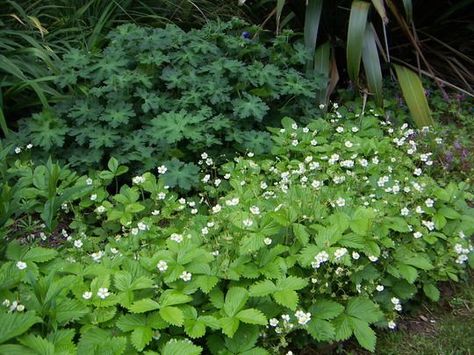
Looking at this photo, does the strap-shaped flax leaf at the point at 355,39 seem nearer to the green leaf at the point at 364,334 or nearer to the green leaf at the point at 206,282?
the green leaf at the point at 364,334

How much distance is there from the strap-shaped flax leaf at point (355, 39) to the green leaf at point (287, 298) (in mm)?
1807

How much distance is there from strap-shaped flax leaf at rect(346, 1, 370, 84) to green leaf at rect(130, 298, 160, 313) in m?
2.04

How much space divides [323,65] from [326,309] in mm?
1930

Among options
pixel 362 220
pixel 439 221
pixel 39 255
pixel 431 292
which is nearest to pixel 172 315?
pixel 39 255

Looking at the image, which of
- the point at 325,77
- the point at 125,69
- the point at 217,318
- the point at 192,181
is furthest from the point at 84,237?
the point at 325,77

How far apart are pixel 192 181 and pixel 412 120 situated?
155cm

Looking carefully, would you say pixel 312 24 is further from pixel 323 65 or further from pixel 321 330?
pixel 321 330

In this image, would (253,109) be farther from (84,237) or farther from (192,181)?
(84,237)

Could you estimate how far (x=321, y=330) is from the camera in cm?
191

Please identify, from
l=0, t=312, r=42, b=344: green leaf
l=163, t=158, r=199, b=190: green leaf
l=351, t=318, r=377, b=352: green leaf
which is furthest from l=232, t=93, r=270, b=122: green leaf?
l=0, t=312, r=42, b=344: green leaf

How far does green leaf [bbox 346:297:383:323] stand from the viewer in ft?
6.53

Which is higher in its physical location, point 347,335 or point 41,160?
point 347,335

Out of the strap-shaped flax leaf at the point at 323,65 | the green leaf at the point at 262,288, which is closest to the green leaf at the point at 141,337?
the green leaf at the point at 262,288

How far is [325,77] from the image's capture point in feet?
10.9
